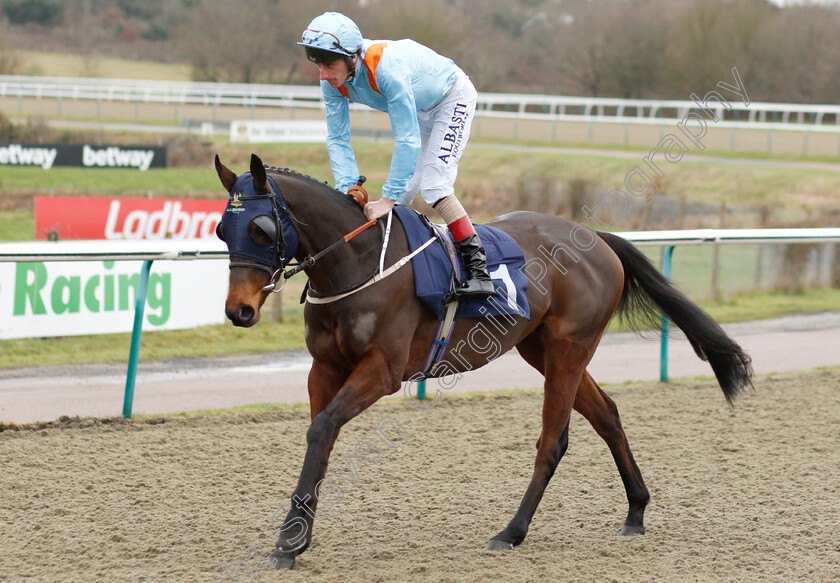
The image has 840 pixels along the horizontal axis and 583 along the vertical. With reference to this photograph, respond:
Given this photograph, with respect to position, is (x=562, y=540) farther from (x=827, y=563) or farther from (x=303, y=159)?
(x=303, y=159)

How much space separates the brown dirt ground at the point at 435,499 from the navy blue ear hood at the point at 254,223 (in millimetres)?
1109

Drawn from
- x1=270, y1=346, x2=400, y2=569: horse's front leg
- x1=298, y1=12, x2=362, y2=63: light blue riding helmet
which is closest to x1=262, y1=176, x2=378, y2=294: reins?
x1=270, y1=346, x2=400, y2=569: horse's front leg

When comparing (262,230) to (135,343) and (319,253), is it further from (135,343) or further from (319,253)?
(135,343)

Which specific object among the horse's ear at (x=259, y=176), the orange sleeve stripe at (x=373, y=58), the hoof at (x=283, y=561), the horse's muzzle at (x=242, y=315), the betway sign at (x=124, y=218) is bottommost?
the betway sign at (x=124, y=218)

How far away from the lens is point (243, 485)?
15.0ft

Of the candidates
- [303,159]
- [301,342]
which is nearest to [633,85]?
[303,159]

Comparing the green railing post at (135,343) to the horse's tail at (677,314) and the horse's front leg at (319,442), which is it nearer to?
the horse's front leg at (319,442)

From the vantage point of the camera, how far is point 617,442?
425 cm

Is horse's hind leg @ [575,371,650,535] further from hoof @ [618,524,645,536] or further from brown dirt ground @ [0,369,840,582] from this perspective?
brown dirt ground @ [0,369,840,582]

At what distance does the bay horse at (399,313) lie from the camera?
3.37 metres

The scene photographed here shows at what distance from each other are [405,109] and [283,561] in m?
1.69

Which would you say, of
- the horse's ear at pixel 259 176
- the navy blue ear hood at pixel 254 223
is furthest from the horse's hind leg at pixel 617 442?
the horse's ear at pixel 259 176

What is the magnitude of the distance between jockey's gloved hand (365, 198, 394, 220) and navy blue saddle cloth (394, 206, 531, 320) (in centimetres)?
19

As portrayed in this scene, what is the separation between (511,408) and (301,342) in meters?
2.89
